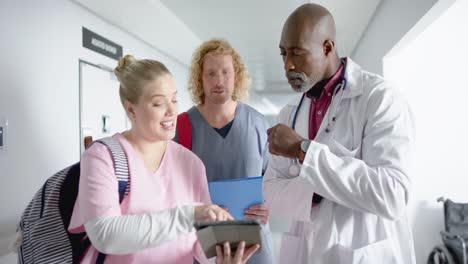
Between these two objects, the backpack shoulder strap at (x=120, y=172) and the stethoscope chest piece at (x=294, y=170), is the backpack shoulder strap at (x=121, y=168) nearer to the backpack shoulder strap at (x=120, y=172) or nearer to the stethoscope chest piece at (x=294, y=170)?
the backpack shoulder strap at (x=120, y=172)

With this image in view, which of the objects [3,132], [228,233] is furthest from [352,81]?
[3,132]

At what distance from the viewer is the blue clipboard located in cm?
154

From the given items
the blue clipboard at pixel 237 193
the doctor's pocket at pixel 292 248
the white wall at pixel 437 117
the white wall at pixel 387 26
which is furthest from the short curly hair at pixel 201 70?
the white wall at pixel 437 117

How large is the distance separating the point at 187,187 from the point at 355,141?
1.81ft

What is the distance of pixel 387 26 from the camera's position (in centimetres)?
333

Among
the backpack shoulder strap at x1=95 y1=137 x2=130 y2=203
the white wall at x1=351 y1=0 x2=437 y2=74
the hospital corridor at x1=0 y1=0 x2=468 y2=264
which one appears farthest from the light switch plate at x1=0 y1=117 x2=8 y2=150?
the white wall at x1=351 y1=0 x2=437 y2=74

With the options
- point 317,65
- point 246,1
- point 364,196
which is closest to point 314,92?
point 317,65

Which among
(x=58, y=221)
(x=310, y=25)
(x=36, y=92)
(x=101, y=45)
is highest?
(x=101, y=45)

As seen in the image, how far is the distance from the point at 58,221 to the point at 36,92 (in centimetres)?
→ 142

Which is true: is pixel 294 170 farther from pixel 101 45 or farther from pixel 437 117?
pixel 437 117

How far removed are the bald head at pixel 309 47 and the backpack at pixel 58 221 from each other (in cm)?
64

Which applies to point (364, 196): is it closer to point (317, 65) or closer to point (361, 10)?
point (317, 65)

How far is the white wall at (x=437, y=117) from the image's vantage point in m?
3.75

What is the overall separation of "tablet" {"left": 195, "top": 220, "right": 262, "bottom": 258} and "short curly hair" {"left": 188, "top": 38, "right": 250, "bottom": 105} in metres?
1.26
